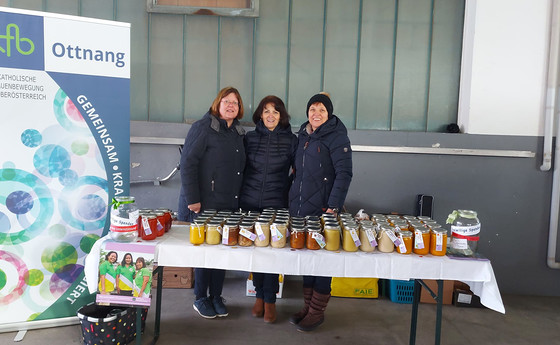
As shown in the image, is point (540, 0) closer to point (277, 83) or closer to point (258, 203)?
point (277, 83)

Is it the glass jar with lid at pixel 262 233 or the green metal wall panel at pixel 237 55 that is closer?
the glass jar with lid at pixel 262 233

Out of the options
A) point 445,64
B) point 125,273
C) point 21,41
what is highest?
point 445,64

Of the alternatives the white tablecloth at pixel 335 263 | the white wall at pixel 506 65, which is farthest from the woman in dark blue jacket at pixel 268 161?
the white wall at pixel 506 65

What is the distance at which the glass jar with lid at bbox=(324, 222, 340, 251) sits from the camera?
2.04m

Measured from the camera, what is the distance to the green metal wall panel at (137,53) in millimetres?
3686

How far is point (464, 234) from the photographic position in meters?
2.06

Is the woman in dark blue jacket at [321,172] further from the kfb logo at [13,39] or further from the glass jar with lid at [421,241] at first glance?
the kfb logo at [13,39]

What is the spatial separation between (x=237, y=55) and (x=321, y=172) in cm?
170

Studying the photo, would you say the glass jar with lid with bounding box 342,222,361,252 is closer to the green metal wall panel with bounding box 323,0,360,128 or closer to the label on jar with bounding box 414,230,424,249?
the label on jar with bounding box 414,230,424,249

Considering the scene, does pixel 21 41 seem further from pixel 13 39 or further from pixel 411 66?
pixel 411 66

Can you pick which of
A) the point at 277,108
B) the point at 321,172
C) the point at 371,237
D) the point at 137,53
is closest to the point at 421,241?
the point at 371,237

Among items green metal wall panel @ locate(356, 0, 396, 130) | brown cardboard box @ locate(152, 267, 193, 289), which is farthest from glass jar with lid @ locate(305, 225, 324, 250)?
green metal wall panel @ locate(356, 0, 396, 130)

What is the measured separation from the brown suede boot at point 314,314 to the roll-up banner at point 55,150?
4.71ft

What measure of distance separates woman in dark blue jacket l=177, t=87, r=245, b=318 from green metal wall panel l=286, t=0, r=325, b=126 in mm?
1162
